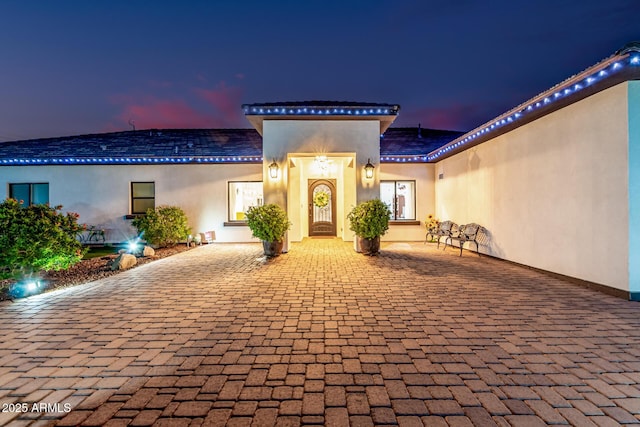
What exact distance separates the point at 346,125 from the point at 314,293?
5.83 meters

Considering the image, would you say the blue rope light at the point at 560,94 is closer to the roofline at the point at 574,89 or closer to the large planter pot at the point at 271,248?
the roofline at the point at 574,89

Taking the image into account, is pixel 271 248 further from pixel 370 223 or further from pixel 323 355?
pixel 323 355

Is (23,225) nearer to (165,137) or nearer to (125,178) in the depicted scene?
(125,178)

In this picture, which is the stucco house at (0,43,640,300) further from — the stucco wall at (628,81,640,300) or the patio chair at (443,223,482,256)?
the patio chair at (443,223,482,256)

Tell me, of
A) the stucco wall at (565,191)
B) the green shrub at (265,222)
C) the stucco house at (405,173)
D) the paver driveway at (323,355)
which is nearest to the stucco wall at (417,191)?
the stucco house at (405,173)

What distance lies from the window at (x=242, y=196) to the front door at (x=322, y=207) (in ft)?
7.39

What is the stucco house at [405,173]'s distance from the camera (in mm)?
4844

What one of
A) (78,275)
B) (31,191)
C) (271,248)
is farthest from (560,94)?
(31,191)

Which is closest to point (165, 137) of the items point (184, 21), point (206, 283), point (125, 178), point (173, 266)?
point (125, 178)

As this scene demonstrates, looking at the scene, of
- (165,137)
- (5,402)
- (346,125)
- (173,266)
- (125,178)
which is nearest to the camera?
(5,402)

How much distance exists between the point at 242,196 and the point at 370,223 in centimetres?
597

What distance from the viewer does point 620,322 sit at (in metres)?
3.71

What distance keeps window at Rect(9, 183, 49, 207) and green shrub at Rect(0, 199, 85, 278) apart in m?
7.88

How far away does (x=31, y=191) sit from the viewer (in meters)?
11.6
